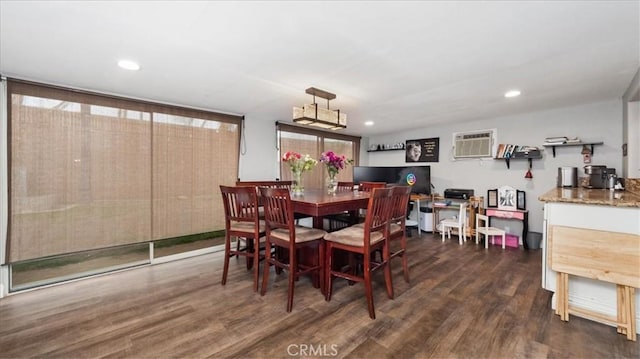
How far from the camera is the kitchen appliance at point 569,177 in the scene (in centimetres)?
362

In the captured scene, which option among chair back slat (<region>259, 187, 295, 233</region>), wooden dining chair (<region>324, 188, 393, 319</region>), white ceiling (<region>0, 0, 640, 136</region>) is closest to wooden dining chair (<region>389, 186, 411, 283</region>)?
wooden dining chair (<region>324, 188, 393, 319</region>)

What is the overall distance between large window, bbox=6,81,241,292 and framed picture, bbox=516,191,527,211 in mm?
4607

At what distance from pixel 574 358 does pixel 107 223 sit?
4.24 m

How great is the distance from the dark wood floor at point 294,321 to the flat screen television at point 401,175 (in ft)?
7.88

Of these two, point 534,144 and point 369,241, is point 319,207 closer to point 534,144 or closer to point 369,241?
point 369,241

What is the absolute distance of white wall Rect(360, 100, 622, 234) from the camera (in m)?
3.63

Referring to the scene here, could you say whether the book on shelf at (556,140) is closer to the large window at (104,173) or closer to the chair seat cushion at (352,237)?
the chair seat cushion at (352,237)

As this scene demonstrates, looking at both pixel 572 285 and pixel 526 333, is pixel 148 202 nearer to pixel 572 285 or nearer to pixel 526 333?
pixel 526 333

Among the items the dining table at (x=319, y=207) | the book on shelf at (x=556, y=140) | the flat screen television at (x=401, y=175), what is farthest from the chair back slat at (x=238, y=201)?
the book on shelf at (x=556, y=140)

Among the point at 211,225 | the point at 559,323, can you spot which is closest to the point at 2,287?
the point at 211,225

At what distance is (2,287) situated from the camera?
99.0 inches

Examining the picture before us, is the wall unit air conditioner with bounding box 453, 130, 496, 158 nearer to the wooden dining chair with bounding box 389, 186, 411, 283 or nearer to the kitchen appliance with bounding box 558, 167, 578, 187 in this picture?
the kitchen appliance with bounding box 558, 167, 578, 187

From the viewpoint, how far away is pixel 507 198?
4.34m

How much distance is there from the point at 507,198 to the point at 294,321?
13.2 feet
